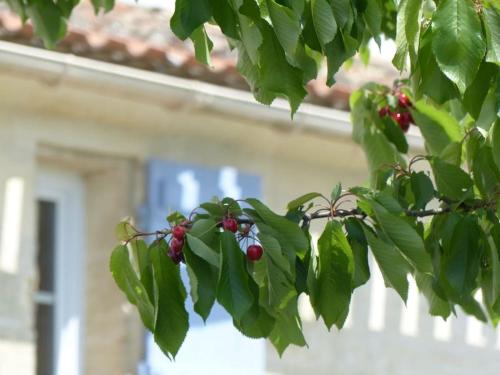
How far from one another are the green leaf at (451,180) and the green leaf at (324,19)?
77 cm

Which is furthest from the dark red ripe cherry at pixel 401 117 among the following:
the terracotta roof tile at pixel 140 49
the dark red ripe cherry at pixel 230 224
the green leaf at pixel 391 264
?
the terracotta roof tile at pixel 140 49

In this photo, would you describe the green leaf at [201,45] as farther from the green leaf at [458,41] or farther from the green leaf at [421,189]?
the green leaf at [421,189]

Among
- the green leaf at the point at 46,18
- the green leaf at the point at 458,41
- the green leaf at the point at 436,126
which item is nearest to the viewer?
the green leaf at the point at 458,41

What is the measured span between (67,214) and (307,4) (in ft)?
17.0

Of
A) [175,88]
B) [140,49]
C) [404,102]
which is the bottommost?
[404,102]

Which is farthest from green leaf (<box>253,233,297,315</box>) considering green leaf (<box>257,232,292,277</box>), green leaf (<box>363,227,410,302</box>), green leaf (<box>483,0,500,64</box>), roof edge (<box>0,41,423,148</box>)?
roof edge (<box>0,41,423,148</box>)

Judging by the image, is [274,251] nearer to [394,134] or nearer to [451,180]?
[451,180]

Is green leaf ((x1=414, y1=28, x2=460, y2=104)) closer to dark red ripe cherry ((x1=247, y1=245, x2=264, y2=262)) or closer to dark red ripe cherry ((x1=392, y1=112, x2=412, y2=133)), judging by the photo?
dark red ripe cherry ((x1=247, y1=245, x2=264, y2=262))

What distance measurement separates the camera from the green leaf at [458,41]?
17.4 feet

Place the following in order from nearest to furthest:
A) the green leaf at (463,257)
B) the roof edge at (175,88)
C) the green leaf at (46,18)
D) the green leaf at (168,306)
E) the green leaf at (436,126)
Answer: the green leaf at (168,306) → the green leaf at (463,257) → the green leaf at (436,126) → the green leaf at (46,18) → the roof edge at (175,88)

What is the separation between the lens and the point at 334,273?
5570mm

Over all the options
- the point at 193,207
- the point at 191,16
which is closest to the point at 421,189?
the point at 191,16

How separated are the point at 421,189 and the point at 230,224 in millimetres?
734

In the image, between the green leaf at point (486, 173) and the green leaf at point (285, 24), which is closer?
the green leaf at point (285, 24)
